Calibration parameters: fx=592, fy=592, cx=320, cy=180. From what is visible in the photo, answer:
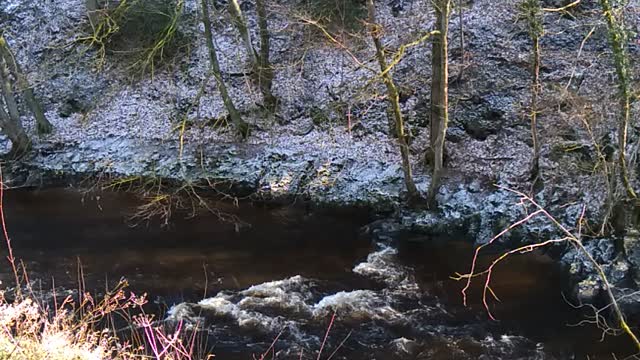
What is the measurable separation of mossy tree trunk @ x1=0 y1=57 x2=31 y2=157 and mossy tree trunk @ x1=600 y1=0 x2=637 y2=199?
14566mm

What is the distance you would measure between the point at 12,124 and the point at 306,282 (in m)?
10.8

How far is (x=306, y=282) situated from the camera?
9.99 meters

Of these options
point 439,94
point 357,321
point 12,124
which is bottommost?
point 357,321

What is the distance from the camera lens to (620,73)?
8.50 meters

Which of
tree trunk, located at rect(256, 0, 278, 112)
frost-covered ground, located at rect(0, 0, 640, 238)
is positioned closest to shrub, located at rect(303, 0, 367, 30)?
frost-covered ground, located at rect(0, 0, 640, 238)

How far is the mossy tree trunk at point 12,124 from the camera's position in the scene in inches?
630

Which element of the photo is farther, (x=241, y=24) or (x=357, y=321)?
(x=241, y=24)

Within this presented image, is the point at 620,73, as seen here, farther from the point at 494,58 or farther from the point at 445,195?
the point at 494,58

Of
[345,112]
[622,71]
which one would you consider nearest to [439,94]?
[345,112]

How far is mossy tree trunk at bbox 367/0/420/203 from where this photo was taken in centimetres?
1050

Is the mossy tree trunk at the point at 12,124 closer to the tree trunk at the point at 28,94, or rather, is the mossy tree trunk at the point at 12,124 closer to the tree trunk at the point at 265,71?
the tree trunk at the point at 28,94

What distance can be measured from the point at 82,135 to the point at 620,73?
551 inches

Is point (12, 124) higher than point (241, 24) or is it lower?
lower

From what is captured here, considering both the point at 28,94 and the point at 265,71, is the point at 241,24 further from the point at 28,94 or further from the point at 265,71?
the point at 28,94
